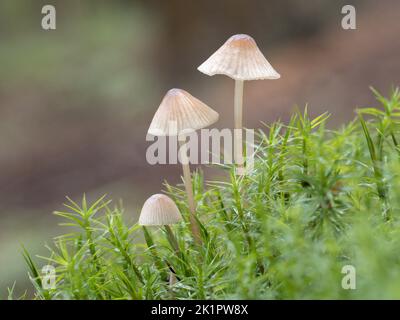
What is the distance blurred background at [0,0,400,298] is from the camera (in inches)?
98.9

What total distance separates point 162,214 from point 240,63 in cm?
31

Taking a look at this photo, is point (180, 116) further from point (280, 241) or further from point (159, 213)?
point (280, 241)

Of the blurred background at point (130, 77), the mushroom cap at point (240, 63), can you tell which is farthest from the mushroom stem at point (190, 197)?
the blurred background at point (130, 77)

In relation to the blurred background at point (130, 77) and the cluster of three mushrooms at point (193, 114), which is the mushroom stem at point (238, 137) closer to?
the cluster of three mushrooms at point (193, 114)

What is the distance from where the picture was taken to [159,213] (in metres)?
0.87

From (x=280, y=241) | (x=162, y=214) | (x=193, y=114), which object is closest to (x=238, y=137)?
(x=193, y=114)

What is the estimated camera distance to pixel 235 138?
92cm

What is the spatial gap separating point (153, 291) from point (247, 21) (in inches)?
100

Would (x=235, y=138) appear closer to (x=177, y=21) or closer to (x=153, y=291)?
(x=153, y=291)

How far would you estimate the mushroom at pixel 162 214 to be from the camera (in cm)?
87

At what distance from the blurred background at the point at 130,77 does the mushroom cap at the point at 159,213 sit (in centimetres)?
135

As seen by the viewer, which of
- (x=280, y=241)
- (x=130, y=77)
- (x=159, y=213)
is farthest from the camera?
(x=130, y=77)

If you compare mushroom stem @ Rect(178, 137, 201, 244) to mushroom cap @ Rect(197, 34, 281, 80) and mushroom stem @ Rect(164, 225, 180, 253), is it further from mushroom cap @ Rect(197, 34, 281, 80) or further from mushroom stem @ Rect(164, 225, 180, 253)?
mushroom cap @ Rect(197, 34, 281, 80)

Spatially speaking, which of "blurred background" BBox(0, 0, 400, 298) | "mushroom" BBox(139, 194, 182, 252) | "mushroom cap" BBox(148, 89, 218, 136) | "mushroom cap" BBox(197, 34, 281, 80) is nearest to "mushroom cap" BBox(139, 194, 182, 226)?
"mushroom" BBox(139, 194, 182, 252)
